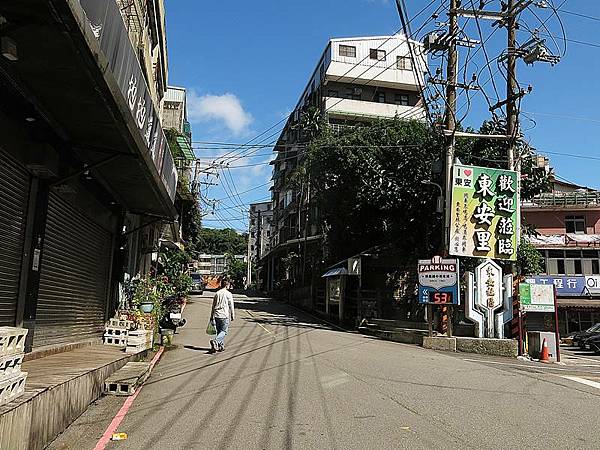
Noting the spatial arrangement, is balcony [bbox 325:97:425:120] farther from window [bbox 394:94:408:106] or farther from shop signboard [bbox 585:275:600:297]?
shop signboard [bbox 585:275:600:297]

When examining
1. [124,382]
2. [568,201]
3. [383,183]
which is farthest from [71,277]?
[568,201]

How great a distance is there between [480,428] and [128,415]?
4203 mm

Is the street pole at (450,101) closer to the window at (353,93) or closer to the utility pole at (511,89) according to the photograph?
the utility pole at (511,89)

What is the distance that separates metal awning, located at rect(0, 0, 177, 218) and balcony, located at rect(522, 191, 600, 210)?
1214 inches

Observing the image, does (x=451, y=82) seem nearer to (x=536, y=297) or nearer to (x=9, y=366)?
(x=536, y=297)

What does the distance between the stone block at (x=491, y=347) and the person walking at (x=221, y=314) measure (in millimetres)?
7889

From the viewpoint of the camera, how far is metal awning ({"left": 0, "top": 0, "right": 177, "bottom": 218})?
4969 millimetres

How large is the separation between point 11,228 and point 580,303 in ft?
104

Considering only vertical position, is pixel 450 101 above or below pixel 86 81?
above

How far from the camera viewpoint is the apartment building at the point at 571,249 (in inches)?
1281

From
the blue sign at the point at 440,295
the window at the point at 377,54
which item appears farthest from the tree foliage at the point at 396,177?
the window at the point at 377,54

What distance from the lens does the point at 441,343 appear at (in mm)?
17359

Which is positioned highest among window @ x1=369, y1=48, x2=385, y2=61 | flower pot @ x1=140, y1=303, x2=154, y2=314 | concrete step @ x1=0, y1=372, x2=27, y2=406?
window @ x1=369, y1=48, x2=385, y2=61

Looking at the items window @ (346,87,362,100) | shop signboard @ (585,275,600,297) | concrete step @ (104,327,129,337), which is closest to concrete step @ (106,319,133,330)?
concrete step @ (104,327,129,337)
